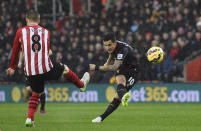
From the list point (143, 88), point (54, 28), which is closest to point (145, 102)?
point (143, 88)

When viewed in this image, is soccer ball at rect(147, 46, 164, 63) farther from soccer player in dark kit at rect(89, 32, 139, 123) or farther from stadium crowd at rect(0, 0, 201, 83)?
stadium crowd at rect(0, 0, 201, 83)

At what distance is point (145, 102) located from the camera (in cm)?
2019

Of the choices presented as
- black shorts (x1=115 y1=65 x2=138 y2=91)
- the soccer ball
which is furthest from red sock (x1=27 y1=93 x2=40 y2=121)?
the soccer ball

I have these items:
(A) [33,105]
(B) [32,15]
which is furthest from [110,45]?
(A) [33,105]

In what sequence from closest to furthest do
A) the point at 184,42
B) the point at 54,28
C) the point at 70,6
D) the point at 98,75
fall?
the point at 184,42 < the point at 98,75 < the point at 54,28 < the point at 70,6

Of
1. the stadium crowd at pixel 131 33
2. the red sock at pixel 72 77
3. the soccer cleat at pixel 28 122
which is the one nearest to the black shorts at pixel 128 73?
the red sock at pixel 72 77

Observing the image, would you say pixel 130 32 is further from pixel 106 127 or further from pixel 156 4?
pixel 106 127

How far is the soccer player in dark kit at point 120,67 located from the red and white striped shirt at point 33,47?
1125 mm

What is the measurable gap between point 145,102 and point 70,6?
8497 mm

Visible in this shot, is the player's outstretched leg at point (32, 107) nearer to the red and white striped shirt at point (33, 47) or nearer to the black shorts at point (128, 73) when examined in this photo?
the red and white striped shirt at point (33, 47)

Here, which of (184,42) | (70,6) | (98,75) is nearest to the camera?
(184,42)

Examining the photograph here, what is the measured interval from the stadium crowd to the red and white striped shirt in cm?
1025

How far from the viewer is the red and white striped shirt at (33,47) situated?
915 cm

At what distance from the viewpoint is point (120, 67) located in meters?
11.1
